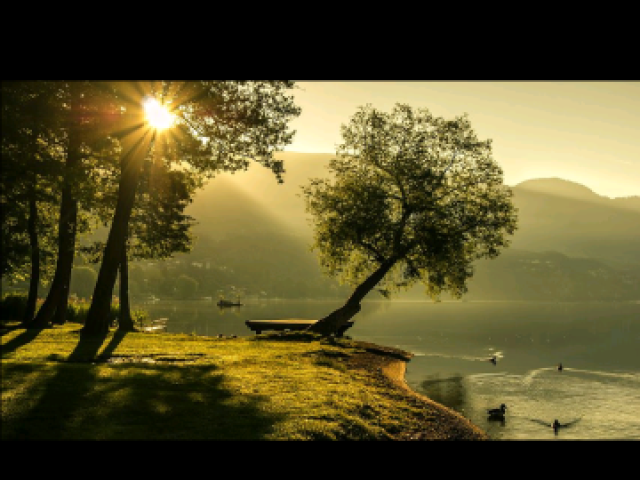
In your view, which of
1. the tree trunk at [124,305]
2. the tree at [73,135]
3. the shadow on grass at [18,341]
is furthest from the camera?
the tree trunk at [124,305]

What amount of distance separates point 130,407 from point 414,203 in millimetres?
30046

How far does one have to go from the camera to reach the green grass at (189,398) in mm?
10898

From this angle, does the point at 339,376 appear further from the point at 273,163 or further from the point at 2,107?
the point at 2,107

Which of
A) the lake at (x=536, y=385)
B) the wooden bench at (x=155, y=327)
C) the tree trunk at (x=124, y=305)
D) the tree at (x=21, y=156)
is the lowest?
the lake at (x=536, y=385)

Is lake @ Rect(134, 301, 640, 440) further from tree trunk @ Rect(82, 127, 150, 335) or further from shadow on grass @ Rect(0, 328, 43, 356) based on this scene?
shadow on grass @ Rect(0, 328, 43, 356)

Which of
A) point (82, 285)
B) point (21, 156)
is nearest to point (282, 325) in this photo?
point (21, 156)

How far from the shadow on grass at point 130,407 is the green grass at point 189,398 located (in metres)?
A: 0.02

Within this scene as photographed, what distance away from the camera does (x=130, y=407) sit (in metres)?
12.2

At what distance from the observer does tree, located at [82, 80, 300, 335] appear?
26.1 m

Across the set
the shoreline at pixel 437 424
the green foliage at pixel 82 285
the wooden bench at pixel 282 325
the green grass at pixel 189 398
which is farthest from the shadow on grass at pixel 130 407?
the green foliage at pixel 82 285

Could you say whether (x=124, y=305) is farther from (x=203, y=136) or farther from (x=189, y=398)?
(x=189, y=398)

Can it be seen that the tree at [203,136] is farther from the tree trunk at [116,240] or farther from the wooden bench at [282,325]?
the wooden bench at [282,325]
